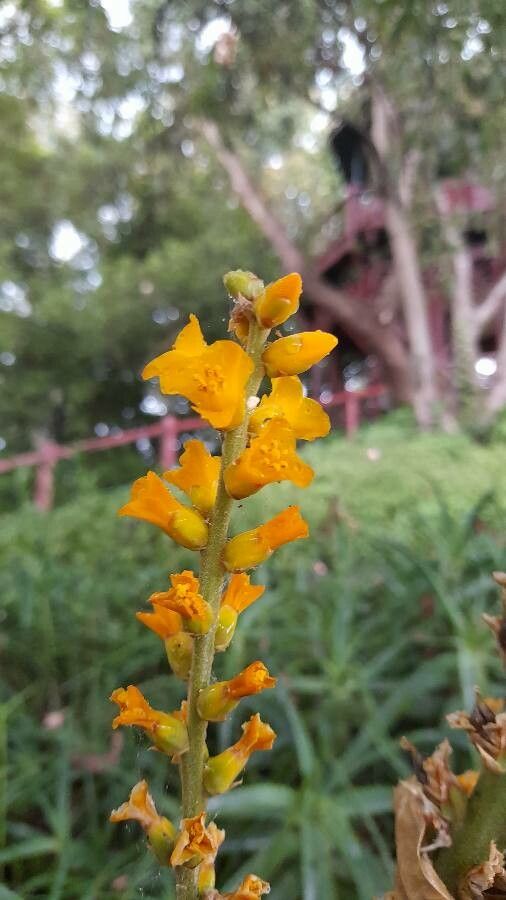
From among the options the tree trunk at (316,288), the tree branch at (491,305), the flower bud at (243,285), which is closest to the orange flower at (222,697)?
the flower bud at (243,285)

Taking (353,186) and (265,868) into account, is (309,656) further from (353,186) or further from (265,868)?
(353,186)

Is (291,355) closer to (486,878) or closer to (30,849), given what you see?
(486,878)

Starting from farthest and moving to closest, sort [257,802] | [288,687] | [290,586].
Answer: [290,586] < [288,687] < [257,802]

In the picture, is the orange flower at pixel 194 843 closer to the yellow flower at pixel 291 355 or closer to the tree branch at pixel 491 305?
the yellow flower at pixel 291 355

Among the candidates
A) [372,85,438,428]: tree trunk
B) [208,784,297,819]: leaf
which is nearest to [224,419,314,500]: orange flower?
[208,784,297,819]: leaf

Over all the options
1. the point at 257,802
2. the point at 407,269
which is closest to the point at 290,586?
the point at 257,802

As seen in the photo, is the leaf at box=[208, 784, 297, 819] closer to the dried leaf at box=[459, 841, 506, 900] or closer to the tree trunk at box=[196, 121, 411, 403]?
the dried leaf at box=[459, 841, 506, 900]

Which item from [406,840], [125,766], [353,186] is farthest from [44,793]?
[353,186]
